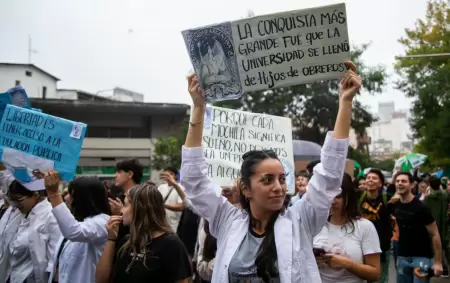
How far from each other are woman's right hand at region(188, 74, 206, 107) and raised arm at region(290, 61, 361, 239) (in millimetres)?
745

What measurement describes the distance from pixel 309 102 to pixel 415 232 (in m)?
23.8

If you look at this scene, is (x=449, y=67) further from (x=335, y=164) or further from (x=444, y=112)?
(x=335, y=164)

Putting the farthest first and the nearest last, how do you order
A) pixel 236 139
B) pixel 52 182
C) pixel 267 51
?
pixel 236 139
pixel 52 182
pixel 267 51

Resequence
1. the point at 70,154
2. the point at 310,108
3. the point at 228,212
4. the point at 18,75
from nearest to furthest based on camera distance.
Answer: the point at 228,212, the point at 70,154, the point at 310,108, the point at 18,75

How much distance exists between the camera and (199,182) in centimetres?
283

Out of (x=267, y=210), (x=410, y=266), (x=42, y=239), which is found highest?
(x=267, y=210)

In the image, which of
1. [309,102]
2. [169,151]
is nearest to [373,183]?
[309,102]

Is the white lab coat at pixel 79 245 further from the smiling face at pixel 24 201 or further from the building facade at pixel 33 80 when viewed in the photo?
the building facade at pixel 33 80

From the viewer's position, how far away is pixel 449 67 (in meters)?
18.2

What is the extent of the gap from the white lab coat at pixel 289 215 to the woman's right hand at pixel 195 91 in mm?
291

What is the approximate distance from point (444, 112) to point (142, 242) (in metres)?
16.5

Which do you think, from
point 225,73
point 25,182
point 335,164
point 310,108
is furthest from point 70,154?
point 310,108

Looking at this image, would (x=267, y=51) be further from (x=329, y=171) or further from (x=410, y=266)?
(x=410, y=266)

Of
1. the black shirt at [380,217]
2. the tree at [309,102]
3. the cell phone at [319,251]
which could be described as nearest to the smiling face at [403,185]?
the black shirt at [380,217]
